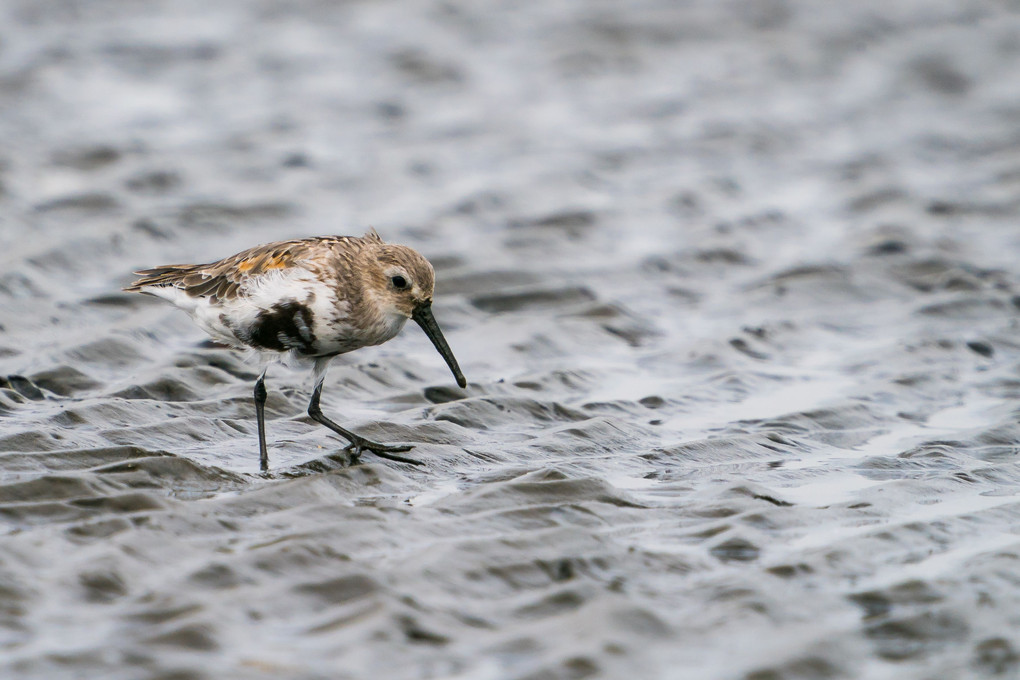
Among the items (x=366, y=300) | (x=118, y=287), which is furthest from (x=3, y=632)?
(x=118, y=287)

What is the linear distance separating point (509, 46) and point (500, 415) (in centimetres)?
1148

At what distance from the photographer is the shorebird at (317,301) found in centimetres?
700

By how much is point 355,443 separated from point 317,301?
90cm

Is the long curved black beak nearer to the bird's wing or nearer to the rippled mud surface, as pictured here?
the rippled mud surface

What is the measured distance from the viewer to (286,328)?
23.2ft

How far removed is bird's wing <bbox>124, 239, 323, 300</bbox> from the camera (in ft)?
23.6

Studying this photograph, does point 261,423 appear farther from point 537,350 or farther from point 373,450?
point 537,350

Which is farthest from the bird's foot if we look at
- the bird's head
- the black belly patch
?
the bird's head

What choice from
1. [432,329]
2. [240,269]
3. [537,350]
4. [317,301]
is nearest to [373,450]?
[432,329]

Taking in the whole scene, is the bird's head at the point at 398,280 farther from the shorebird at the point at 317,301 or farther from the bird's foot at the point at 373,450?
the bird's foot at the point at 373,450

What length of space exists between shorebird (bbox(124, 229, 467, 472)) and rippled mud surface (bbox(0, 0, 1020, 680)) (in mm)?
581

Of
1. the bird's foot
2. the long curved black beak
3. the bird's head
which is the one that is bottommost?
the bird's foot

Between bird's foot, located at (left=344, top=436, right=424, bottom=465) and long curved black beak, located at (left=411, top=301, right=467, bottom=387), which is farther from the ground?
long curved black beak, located at (left=411, top=301, right=467, bottom=387)

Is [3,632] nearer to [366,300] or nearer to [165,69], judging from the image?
[366,300]
